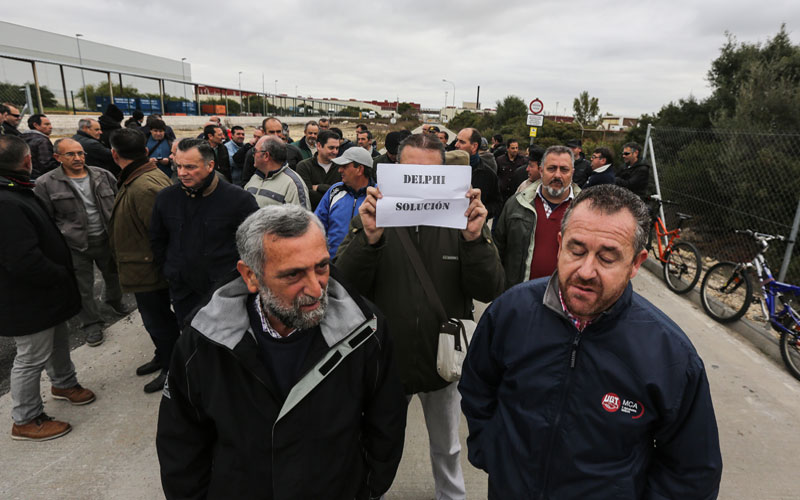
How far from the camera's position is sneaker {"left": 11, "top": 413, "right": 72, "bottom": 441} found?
306 cm

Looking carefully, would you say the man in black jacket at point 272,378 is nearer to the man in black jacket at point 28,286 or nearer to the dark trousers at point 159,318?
the man in black jacket at point 28,286

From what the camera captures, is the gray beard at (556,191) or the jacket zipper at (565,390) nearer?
the jacket zipper at (565,390)

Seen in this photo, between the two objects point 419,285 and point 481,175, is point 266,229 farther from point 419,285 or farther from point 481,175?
point 481,175

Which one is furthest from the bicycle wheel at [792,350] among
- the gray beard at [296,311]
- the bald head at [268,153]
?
the bald head at [268,153]

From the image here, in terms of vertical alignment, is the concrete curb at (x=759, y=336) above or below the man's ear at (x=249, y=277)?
below

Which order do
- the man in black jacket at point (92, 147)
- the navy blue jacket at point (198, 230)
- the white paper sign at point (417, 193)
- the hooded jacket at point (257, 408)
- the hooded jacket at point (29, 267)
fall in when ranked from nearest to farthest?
the hooded jacket at point (257, 408)
the white paper sign at point (417, 193)
the hooded jacket at point (29, 267)
the navy blue jacket at point (198, 230)
the man in black jacket at point (92, 147)

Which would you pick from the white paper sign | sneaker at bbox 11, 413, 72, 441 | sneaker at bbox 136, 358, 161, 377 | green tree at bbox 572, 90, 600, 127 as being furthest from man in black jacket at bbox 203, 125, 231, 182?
green tree at bbox 572, 90, 600, 127

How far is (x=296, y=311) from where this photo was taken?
152 cm

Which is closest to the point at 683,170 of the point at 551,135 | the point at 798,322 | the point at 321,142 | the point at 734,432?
the point at 798,322

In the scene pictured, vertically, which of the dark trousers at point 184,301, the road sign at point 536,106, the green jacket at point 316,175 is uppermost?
the road sign at point 536,106

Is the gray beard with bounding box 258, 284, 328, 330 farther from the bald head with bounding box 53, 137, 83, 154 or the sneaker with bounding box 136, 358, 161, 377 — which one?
the bald head with bounding box 53, 137, 83, 154

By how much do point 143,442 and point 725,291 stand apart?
268 inches

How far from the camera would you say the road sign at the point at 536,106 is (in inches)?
471

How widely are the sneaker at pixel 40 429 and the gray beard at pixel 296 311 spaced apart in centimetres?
284
